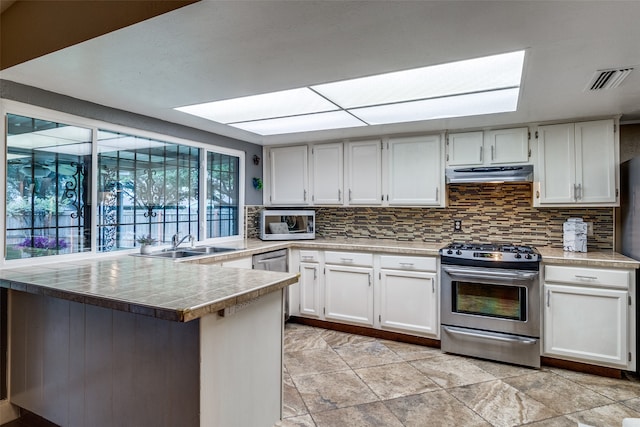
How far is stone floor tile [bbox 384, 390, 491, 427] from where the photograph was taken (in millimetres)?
2158

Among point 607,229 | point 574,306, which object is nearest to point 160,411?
point 574,306

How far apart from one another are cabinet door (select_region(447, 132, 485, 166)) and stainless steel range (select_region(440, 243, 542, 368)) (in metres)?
0.85

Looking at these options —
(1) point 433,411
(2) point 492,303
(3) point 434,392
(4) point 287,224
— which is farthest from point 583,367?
(4) point 287,224

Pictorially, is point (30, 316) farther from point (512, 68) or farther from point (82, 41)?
point (512, 68)

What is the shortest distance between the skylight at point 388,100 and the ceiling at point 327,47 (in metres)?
0.13

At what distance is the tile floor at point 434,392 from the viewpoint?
7.22 ft

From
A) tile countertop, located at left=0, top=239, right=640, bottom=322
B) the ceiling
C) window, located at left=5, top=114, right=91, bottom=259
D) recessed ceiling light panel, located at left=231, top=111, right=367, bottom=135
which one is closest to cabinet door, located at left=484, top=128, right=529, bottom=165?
the ceiling

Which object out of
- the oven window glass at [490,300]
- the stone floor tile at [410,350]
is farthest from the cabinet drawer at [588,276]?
the stone floor tile at [410,350]

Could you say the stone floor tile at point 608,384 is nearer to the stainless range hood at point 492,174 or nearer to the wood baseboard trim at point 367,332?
the wood baseboard trim at point 367,332

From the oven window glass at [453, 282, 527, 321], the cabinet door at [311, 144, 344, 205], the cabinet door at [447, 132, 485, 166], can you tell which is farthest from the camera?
the cabinet door at [311, 144, 344, 205]

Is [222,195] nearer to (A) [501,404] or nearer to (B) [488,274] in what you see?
(B) [488,274]

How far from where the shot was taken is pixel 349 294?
12.1 ft

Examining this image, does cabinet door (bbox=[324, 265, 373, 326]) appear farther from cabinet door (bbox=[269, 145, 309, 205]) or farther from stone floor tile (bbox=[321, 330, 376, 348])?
cabinet door (bbox=[269, 145, 309, 205])

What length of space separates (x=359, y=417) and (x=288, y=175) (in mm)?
2846
